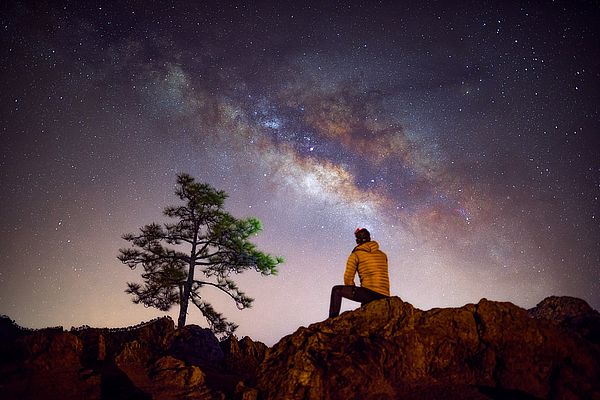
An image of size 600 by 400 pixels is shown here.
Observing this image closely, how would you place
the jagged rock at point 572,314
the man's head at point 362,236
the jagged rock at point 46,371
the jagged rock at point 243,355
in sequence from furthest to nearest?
the jagged rock at point 243,355, the man's head at point 362,236, the jagged rock at point 572,314, the jagged rock at point 46,371

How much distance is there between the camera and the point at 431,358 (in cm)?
546

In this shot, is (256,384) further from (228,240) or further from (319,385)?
(228,240)

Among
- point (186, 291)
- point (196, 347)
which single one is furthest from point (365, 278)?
point (186, 291)

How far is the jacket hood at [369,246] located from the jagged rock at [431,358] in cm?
114

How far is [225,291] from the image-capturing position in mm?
18328

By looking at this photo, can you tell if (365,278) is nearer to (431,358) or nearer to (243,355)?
(431,358)

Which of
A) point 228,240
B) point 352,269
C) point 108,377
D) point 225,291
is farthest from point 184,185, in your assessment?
point 352,269

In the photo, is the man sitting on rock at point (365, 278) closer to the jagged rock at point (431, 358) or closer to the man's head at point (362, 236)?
the man's head at point (362, 236)

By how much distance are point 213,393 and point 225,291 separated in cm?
1227

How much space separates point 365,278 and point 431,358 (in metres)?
1.87

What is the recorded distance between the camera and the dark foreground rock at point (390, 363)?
16.1ft

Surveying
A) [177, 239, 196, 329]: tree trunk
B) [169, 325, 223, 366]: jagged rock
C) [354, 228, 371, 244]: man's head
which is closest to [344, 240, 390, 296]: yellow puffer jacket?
[354, 228, 371, 244]: man's head

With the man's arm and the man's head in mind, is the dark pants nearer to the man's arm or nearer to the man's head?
the man's arm

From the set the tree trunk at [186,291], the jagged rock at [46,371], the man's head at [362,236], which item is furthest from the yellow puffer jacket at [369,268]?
the tree trunk at [186,291]
